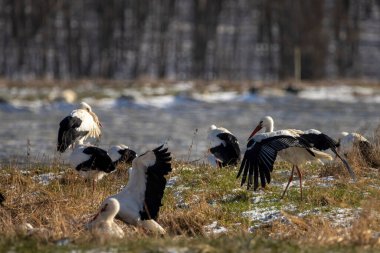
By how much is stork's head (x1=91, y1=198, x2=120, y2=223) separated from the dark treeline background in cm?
4359

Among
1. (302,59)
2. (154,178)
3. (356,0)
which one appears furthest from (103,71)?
(154,178)

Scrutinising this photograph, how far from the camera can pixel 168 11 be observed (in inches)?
2322

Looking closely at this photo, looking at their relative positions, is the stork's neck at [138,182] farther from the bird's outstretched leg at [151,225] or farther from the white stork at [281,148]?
the white stork at [281,148]

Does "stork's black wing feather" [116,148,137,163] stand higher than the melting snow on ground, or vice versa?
"stork's black wing feather" [116,148,137,163]

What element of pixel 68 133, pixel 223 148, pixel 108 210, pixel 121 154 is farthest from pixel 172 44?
pixel 108 210

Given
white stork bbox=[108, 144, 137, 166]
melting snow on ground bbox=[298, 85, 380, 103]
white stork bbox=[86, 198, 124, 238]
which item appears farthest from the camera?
melting snow on ground bbox=[298, 85, 380, 103]

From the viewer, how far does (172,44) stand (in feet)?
215

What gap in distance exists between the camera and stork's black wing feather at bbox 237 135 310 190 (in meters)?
10.2

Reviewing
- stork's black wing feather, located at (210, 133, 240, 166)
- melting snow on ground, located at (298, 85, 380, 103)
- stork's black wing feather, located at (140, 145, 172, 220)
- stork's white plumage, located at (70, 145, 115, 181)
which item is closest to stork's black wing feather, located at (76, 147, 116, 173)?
stork's white plumage, located at (70, 145, 115, 181)

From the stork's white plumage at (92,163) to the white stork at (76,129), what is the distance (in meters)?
1.81

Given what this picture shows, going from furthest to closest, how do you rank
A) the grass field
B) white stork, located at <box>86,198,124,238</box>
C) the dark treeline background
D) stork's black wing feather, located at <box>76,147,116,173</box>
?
1. the dark treeline background
2. stork's black wing feather, located at <box>76,147,116,173</box>
3. white stork, located at <box>86,198,124,238</box>
4. the grass field

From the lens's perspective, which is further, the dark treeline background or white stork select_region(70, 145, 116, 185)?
the dark treeline background

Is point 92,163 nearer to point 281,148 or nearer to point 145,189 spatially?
point 145,189

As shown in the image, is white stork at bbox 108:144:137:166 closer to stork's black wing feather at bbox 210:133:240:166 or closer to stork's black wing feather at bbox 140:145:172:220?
stork's black wing feather at bbox 210:133:240:166
